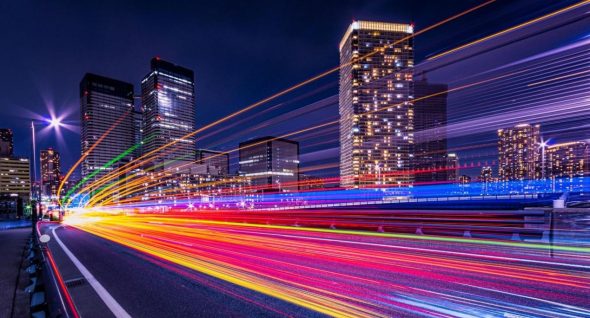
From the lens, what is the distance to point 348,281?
20.8ft

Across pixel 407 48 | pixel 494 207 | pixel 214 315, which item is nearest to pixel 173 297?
pixel 214 315

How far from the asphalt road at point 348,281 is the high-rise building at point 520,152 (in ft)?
175

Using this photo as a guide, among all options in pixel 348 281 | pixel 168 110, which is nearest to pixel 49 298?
pixel 348 281

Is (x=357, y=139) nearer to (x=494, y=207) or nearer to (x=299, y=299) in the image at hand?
(x=494, y=207)

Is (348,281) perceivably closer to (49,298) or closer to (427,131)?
(49,298)

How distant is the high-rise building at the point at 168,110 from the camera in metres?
155

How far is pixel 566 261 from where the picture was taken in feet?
24.9

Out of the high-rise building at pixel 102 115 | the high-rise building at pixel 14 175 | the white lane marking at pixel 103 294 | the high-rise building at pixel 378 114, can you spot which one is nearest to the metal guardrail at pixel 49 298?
the white lane marking at pixel 103 294

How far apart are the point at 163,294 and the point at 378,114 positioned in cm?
14973

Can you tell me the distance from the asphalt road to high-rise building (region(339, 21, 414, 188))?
126 meters

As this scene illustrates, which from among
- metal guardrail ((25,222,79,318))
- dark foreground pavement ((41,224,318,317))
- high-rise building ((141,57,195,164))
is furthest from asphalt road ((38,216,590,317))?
high-rise building ((141,57,195,164))

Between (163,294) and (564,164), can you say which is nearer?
(163,294)

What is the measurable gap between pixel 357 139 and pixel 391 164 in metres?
21.0

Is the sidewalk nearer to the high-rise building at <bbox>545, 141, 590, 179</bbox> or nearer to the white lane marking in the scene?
the white lane marking
